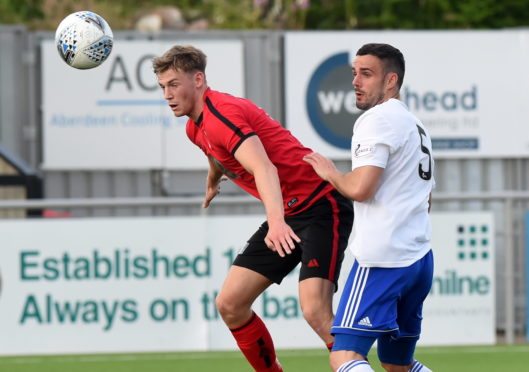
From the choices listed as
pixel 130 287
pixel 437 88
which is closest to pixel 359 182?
pixel 130 287

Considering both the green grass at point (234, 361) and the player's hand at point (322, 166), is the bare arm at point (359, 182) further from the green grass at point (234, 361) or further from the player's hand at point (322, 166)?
the green grass at point (234, 361)

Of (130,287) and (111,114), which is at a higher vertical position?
(111,114)

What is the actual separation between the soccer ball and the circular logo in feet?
21.0

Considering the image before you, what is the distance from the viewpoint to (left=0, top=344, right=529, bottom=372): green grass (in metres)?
9.47

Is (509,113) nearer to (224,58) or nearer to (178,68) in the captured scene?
(224,58)

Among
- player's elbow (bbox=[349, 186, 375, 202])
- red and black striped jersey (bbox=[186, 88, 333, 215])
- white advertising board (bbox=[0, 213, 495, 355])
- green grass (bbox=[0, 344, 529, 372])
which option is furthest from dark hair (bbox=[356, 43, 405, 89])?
white advertising board (bbox=[0, 213, 495, 355])

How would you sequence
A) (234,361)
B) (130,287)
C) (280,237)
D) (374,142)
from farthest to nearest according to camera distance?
(130,287)
(234,361)
(280,237)
(374,142)

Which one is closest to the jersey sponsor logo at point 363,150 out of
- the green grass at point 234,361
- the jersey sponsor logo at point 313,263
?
the jersey sponsor logo at point 313,263

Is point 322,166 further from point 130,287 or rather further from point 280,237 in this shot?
point 130,287

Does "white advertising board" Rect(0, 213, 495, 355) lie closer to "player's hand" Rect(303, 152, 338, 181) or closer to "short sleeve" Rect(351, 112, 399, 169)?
"player's hand" Rect(303, 152, 338, 181)

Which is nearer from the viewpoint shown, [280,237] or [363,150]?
[363,150]

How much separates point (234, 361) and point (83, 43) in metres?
3.73

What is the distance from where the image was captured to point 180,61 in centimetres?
668

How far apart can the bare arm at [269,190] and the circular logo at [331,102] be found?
281 inches
